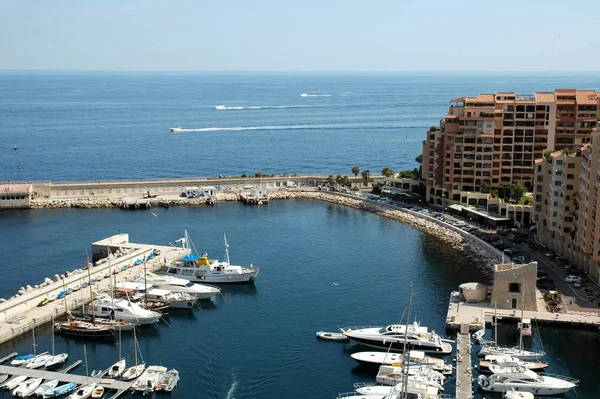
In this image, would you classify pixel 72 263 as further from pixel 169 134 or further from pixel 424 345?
pixel 169 134

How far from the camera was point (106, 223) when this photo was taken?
7544 centimetres

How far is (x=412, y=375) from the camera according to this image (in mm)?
36562

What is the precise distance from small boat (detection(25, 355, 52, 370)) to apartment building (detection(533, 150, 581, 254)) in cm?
3800

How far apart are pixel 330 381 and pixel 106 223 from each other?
4385cm

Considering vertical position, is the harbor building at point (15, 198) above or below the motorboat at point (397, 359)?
above

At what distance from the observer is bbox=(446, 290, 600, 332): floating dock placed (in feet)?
145

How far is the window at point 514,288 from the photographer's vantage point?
1844 inches

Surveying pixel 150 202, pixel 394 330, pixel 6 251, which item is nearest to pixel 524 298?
pixel 394 330

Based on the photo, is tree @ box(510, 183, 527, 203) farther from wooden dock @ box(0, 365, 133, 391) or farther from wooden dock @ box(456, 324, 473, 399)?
wooden dock @ box(0, 365, 133, 391)

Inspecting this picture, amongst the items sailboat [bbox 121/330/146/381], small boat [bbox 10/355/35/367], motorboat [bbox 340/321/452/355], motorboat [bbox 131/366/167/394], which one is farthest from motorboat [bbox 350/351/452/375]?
small boat [bbox 10/355/35/367]

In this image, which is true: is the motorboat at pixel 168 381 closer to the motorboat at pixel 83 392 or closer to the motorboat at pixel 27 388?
the motorboat at pixel 83 392

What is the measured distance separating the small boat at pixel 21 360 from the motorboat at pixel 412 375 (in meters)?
18.8

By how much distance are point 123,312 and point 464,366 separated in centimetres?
2161

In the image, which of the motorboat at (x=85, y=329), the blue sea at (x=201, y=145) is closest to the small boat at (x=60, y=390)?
the motorboat at (x=85, y=329)
